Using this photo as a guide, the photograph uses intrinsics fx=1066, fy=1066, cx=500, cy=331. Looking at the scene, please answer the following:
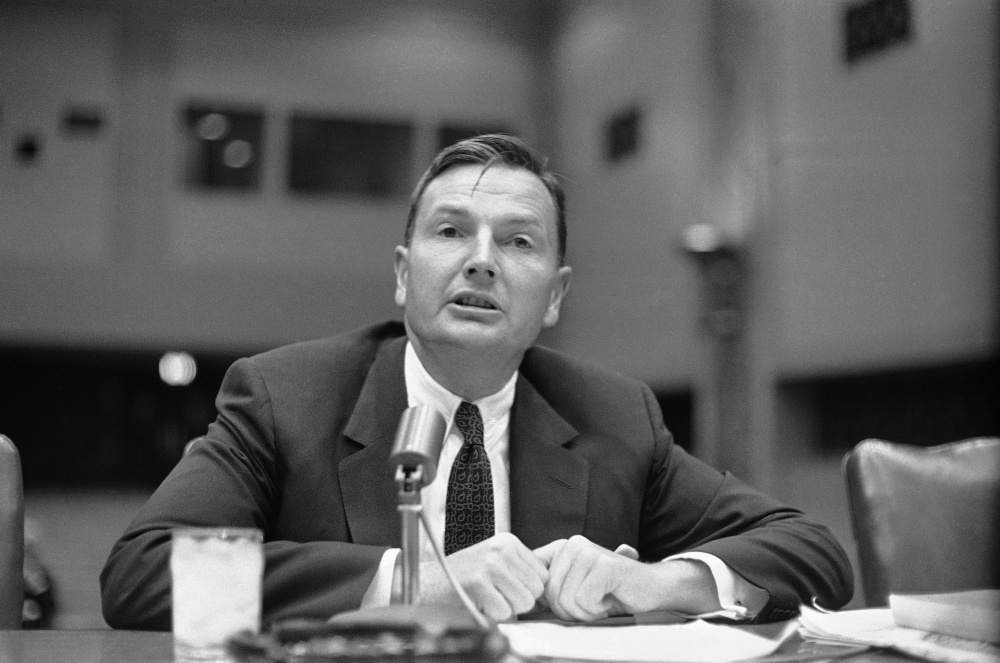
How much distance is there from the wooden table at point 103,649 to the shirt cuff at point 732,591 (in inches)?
11.7

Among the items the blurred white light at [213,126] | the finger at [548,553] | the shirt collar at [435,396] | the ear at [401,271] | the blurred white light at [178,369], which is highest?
the blurred white light at [213,126]

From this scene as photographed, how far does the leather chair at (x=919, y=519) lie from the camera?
5.70 ft

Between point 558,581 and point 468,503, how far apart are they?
0.41 m

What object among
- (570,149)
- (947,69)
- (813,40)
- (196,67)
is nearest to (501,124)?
(570,149)

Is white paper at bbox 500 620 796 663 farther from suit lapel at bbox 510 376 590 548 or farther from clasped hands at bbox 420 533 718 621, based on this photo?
suit lapel at bbox 510 376 590 548

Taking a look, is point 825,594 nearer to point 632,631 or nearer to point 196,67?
point 632,631

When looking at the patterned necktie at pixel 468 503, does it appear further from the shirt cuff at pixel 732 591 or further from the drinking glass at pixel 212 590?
the drinking glass at pixel 212 590

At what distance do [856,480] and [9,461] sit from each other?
4.30 feet

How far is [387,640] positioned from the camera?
0.77 metres

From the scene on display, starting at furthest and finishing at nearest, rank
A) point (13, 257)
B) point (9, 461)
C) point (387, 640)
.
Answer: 1. point (13, 257)
2. point (9, 461)
3. point (387, 640)

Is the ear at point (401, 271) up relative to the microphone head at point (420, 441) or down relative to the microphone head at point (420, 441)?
up

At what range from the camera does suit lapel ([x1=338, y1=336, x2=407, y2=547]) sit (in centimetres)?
157

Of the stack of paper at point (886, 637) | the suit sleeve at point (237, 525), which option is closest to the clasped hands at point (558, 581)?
the suit sleeve at point (237, 525)

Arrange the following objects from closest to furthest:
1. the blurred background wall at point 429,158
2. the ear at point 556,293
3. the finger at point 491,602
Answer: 1. the finger at point 491,602
2. the ear at point 556,293
3. the blurred background wall at point 429,158
